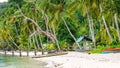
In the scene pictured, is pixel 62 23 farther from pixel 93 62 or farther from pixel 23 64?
pixel 93 62

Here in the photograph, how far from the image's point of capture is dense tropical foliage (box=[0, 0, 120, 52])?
36.8 meters

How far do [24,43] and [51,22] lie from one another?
2462 centimetres

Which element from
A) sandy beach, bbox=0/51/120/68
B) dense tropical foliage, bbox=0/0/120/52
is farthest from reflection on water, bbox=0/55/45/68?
dense tropical foliage, bbox=0/0/120/52

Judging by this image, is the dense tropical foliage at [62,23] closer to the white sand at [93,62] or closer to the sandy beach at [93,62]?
the sandy beach at [93,62]

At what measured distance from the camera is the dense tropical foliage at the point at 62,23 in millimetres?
36781

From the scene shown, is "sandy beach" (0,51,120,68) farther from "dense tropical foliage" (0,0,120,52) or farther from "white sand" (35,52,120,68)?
"dense tropical foliage" (0,0,120,52)

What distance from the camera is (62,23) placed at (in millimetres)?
60844

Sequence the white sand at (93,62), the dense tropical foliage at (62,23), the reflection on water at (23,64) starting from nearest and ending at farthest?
the white sand at (93,62)
the reflection on water at (23,64)
the dense tropical foliage at (62,23)

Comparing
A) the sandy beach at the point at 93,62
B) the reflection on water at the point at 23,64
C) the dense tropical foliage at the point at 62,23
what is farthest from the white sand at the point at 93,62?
the dense tropical foliage at the point at 62,23

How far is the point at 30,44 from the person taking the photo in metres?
64.7

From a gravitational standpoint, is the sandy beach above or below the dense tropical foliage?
below

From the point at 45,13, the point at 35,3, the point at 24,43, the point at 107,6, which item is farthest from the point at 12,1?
the point at 107,6

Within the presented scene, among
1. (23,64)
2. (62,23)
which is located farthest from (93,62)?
(62,23)

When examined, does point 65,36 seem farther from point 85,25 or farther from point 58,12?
point 58,12
